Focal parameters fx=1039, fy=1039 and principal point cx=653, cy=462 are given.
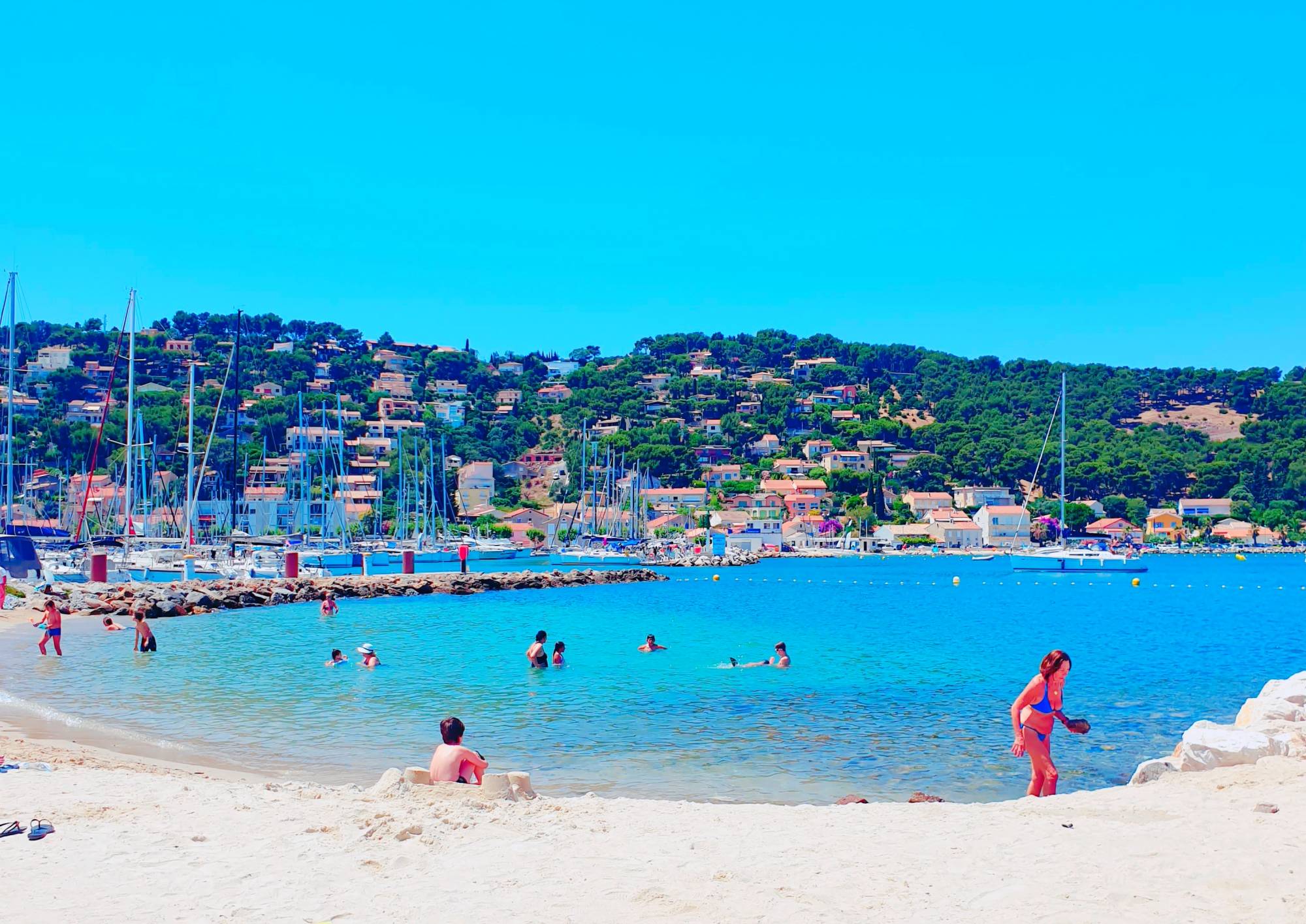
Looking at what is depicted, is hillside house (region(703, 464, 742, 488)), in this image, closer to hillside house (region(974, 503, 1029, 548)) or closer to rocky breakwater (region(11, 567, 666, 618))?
hillside house (region(974, 503, 1029, 548))

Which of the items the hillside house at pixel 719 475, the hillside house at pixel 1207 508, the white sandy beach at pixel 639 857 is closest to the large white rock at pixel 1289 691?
the white sandy beach at pixel 639 857

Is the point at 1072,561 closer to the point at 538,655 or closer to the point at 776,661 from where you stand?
the point at 776,661

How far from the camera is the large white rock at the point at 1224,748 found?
10.7 m

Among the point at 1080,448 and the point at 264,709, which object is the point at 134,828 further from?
the point at 1080,448

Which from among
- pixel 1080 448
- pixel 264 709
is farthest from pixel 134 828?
pixel 1080 448

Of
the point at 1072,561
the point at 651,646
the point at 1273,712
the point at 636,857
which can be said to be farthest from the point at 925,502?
the point at 636,857

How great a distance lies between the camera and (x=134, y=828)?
810 cm

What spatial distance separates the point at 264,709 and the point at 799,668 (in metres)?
12.1

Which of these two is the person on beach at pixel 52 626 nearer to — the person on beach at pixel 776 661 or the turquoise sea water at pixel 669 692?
the turquoise sea water at pixel 669 692

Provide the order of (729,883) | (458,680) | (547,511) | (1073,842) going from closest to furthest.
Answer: (729,883) < (1073,842) < (458,680) < (547,511)

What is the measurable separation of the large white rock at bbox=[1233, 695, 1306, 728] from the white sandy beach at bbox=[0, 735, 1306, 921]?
388 cm

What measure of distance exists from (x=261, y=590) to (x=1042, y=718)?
39.3 m

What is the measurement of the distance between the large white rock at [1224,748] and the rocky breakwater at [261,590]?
27154 mm

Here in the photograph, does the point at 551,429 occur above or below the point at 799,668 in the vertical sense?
above
